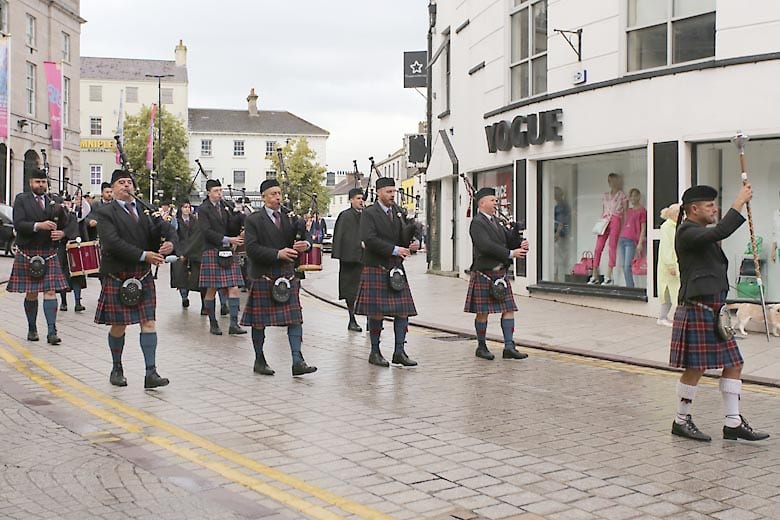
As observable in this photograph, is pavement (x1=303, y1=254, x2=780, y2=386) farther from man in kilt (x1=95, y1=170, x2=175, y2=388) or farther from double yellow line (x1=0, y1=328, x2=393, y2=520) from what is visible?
double yellow line (x1=0, y1=328, x2=393, y2=520)

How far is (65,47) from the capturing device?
48.1 metres

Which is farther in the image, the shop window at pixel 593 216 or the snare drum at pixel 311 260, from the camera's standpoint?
the shop window at pixel 593 216

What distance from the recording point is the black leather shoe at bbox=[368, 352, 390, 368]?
9117 mm

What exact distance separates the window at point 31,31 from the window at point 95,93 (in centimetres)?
3087

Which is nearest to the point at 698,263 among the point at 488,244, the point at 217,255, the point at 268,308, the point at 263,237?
the point at 488,244

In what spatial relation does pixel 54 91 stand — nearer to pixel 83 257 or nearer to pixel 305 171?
pixel 83 257

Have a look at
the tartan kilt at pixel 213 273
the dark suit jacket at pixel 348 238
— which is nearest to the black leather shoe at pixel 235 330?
the tartan kilt at pixel 213 273

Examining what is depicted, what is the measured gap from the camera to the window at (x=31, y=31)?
142 ft

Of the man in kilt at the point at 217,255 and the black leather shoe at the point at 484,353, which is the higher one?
the man in kilt at the point at 217,255

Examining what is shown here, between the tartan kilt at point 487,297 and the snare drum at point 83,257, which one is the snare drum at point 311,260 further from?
the tartan kilt at point 487,297

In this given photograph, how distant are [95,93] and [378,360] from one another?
71.4m

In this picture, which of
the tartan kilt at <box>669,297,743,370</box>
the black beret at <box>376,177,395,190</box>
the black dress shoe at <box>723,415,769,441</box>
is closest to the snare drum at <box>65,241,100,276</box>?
the black beret at <box>376,177,395,190</box>

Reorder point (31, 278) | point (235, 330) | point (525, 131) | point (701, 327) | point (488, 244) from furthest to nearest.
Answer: point (525, 131) → point (235, 330) → point (31, 278) → point (488, 244) → point (701, 327)

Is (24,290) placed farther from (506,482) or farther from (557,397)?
(506,482)
